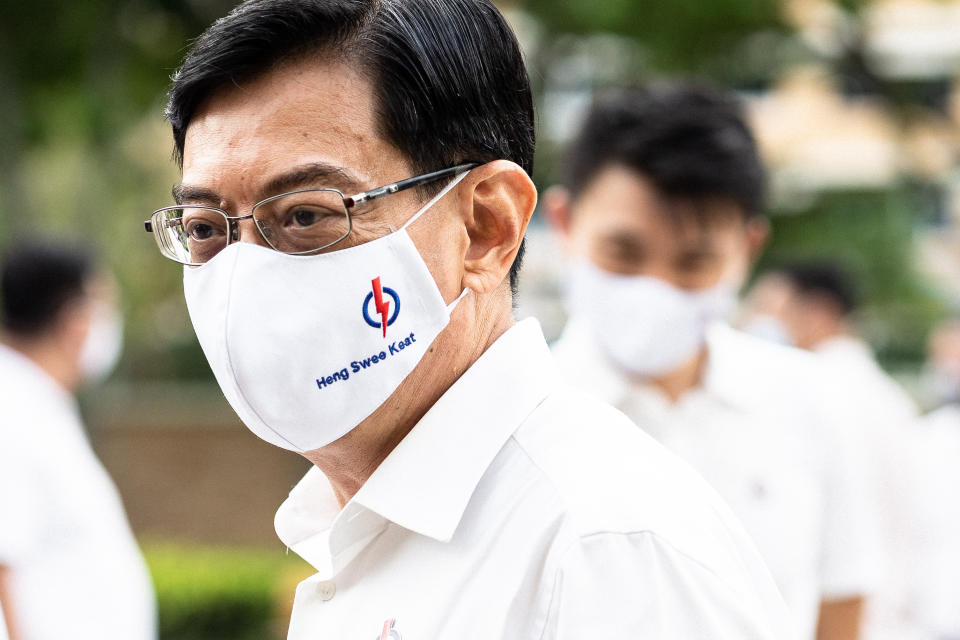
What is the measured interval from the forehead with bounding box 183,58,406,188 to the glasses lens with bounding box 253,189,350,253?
45mm

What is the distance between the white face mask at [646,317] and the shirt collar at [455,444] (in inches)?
47.5

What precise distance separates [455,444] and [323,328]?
10.4 inches

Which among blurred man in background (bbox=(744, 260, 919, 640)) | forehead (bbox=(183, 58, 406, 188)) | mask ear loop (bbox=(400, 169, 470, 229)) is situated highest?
forehead (bbox=(183, 58, 406, 188))

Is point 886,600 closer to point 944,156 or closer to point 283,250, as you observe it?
point 283,250

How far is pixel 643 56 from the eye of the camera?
11367 millimetres

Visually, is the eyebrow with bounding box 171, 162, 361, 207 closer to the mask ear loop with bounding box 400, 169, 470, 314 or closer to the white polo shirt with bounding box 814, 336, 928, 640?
the mask ear loop with bounding box 400, 169, 470, 314

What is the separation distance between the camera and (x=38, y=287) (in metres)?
4.63

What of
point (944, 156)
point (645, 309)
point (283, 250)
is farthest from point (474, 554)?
point (944, 156)

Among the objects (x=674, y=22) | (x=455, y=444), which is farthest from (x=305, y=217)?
(x=674, y=22)

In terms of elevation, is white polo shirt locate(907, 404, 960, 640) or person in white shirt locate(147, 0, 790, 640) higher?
person in white shirt locate(147, 0, 790, 640)

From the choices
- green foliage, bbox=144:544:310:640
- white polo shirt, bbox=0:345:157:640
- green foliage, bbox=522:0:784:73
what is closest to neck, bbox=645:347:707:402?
white polo shirt, bbox=0:345:157:640

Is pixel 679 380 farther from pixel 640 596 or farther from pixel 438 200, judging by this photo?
pixel 640 596

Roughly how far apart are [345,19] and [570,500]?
0.76 metres

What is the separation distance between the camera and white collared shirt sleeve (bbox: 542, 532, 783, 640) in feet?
4.16
